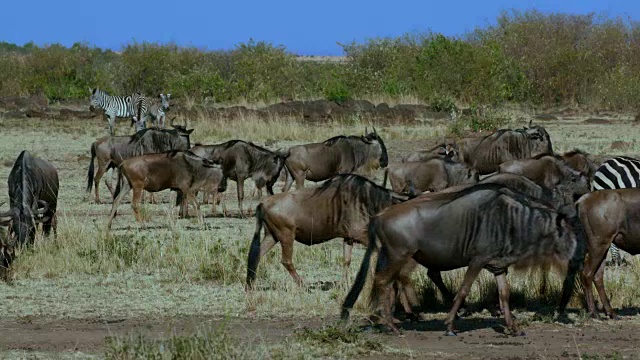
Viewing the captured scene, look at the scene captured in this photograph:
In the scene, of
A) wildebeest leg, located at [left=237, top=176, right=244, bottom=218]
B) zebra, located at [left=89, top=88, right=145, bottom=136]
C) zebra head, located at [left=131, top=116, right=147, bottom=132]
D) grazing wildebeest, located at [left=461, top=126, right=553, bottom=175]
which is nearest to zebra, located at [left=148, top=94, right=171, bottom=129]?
zebra, located at [left=89, top=88, right=145, bottom=136]

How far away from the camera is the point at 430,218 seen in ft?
24.6

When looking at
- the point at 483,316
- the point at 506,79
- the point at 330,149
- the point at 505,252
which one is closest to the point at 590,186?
the point at 483,316

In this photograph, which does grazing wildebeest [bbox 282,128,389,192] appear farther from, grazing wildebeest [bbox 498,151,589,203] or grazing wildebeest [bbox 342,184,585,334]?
grazing wildebeest [bbox 342,184,585,334]

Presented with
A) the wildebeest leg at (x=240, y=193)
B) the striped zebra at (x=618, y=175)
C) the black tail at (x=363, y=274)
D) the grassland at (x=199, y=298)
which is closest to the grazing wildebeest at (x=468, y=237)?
the black tail at (x=363, y=274)

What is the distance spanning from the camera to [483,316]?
8.55 metres

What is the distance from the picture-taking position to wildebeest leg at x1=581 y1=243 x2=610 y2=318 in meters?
8.29

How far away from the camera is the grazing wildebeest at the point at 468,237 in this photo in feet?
24.6

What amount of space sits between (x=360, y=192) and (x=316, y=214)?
387 millimetres

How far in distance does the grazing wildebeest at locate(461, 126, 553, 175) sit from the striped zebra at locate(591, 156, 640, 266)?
4.39 meters

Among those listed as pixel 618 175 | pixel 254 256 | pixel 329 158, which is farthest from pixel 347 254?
pixel 329 158

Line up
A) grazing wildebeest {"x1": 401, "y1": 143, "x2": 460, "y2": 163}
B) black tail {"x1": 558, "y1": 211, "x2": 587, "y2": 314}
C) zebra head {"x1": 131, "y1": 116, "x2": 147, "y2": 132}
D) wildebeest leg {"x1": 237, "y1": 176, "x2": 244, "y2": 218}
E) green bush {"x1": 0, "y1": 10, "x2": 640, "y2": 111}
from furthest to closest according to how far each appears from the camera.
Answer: green bush {"x1": 0, "y1": 10, "x2": 640, "y2": 111} < zebra head {"x1": 131, "y1": 116, "x2": 147, "y2": 132} < wildebeest leg {"x1": 237, "y1": 176, "x2": 244, "y2": 218} < grazing wildebeest {"x1": 401, "y1": 143, "x2": 460, "y2": 163} < black tail {"x1": 558, "y1": 211, "x2": 587, "y2": 314}

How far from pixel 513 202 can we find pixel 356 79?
29.7 metres

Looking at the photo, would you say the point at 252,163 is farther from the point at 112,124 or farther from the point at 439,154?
the point at 112,124

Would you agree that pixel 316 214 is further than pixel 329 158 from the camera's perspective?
Answer: No
